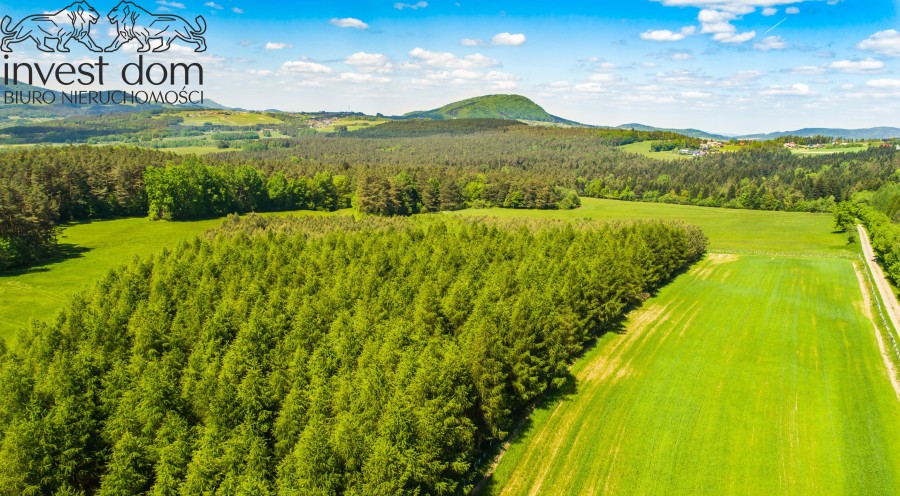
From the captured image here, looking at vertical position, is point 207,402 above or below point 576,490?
above

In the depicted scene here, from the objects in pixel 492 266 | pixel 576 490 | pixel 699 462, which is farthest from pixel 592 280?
pixel 576 490

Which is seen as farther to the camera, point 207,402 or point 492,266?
point 492,266

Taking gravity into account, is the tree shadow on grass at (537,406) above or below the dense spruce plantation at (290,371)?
below

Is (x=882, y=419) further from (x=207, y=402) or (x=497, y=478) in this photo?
(x=207, y=402)

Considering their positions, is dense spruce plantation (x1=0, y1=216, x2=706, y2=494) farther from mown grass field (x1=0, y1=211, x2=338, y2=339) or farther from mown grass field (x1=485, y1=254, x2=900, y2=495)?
mown grass field (x1=0, y1=211, x2=338, y2=339)

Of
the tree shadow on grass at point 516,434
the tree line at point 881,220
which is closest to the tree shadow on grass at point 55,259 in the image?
the tree shadow on grass at point 516,434

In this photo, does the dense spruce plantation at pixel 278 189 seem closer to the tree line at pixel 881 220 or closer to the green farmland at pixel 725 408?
the tree line at pixel 881 220
